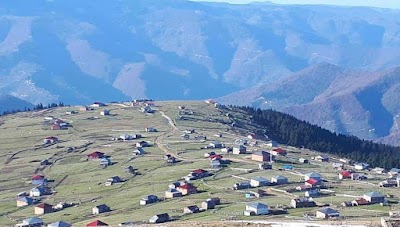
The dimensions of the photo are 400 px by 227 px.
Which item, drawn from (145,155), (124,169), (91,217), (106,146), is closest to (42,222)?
(91,217)

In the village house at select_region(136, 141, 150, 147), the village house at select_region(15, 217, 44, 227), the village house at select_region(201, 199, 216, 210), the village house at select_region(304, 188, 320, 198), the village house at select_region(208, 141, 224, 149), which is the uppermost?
the village house at select_region(136, 141, 150, 147)

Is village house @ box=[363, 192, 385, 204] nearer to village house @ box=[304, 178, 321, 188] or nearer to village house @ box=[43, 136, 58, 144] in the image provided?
village house @ box=[304, 178, 321, 188]

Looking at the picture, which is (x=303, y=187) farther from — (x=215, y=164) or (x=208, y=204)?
(x=215, y=164)

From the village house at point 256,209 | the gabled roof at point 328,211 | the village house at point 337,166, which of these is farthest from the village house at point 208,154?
the gabled roof at point 328,211

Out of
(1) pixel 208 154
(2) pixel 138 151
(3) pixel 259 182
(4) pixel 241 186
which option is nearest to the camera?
(4) pixel 241 186

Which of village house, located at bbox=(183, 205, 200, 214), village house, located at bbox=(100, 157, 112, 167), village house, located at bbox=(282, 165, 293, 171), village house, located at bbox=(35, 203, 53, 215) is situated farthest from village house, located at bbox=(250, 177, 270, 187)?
village house, located at bbox=(100, 157, 112, 167)

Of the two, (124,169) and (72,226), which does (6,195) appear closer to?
(124,169)

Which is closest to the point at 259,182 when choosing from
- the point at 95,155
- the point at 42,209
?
the point at 42,209
